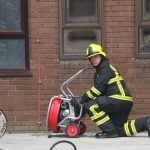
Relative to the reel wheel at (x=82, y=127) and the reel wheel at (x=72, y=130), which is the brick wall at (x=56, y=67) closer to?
the reel wheel at (x=82, y=127)

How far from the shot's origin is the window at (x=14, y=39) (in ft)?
32.0

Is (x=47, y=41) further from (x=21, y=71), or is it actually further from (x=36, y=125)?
(x=36, y=125)

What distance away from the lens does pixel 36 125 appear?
980 centimetres

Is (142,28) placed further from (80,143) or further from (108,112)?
(80,143)

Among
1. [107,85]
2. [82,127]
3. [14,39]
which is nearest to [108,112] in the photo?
[107,85]

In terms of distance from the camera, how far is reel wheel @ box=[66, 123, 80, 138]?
29.2ft

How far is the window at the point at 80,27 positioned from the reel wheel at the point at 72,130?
4.75 feet

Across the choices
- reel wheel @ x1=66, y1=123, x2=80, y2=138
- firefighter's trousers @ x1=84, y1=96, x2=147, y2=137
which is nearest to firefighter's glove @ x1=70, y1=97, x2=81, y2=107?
firefighter's trousers @ x1=84, y1=96, x2=147, y2=137

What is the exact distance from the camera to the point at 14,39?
32.2 ft

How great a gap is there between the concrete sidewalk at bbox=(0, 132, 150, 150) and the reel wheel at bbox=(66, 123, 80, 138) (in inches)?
3.8

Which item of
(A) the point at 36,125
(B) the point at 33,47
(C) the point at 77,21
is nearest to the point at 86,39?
(C) the point at 77,21

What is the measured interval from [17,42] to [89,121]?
188cm

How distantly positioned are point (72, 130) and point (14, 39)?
6.72ft

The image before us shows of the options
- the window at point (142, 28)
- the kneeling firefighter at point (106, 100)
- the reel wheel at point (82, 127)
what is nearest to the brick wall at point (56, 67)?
the window at point (142, 28)
